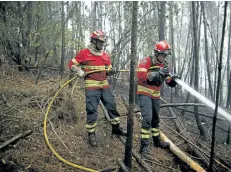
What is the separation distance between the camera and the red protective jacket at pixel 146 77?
4.76 meters

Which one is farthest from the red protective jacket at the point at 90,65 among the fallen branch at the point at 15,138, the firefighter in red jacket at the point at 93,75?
the fallen branch at the point at 15,138

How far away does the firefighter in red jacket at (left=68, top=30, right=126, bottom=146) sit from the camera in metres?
4.93

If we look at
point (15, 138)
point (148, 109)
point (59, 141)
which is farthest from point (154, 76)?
point (15, 138)

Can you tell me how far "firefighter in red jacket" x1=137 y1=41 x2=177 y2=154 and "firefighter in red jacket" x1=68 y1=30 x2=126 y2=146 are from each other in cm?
70

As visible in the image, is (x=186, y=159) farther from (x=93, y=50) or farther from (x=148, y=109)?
(x=93, y=50)

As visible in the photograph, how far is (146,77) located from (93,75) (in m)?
1.08

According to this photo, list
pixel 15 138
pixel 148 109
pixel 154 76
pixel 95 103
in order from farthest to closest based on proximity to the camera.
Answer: pixel 95 103 < pixel 148 109 < pixel 154 76 < pixel 15 138

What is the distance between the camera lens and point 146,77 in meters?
4.71

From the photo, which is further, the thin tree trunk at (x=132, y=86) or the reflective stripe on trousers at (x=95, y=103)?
the reflective stripe on trousers at (x=95, y=103)

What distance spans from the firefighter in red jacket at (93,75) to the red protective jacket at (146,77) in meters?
0.67

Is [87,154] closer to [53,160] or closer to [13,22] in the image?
[53,160]

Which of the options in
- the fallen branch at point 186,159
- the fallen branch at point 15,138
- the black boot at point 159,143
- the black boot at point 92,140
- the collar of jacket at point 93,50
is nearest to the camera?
the fallen branch at point 15,138

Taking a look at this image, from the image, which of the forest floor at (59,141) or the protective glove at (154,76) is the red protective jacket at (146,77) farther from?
the forest floor at (59,141)

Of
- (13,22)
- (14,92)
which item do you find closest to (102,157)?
(14,92)
